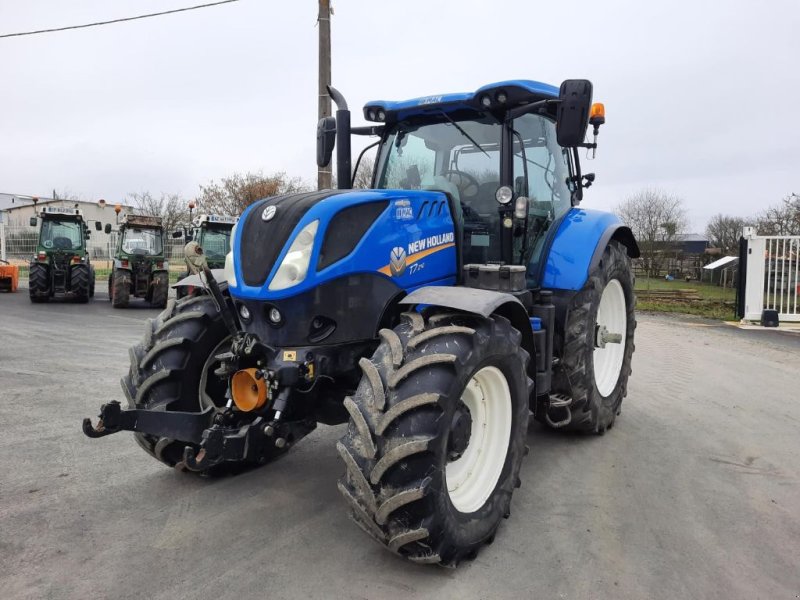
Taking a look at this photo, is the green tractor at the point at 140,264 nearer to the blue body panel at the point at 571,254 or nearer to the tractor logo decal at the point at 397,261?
the blue body panel at the point at 571,254

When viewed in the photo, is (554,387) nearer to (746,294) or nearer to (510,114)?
(510,114)

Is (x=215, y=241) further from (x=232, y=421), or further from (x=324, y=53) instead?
(x=232, y=421)

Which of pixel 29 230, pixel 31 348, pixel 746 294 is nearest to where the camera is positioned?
pixel 31 348

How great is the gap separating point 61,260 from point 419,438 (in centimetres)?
1616

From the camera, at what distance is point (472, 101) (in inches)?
154

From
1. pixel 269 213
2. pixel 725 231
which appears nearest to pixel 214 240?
pixel 269 213

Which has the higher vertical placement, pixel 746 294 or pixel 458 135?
pixel 458 135

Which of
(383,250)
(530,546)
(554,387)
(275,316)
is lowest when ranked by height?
(530,546)

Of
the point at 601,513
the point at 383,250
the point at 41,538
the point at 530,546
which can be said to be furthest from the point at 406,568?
the point at 41,538

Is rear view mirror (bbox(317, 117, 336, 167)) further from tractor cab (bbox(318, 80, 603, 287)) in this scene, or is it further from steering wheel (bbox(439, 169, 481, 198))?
steering wheel (bbox(439, 169, 481, 198))

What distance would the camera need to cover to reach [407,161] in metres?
4.22

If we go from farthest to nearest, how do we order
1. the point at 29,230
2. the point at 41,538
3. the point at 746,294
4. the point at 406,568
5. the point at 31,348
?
the point at 29,230 < the point at 746,294 < the point at 31,348 < the point at 41,538 < the point at 406,568

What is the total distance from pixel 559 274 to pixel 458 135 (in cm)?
119

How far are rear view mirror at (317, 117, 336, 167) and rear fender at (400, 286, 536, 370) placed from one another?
1786mm
